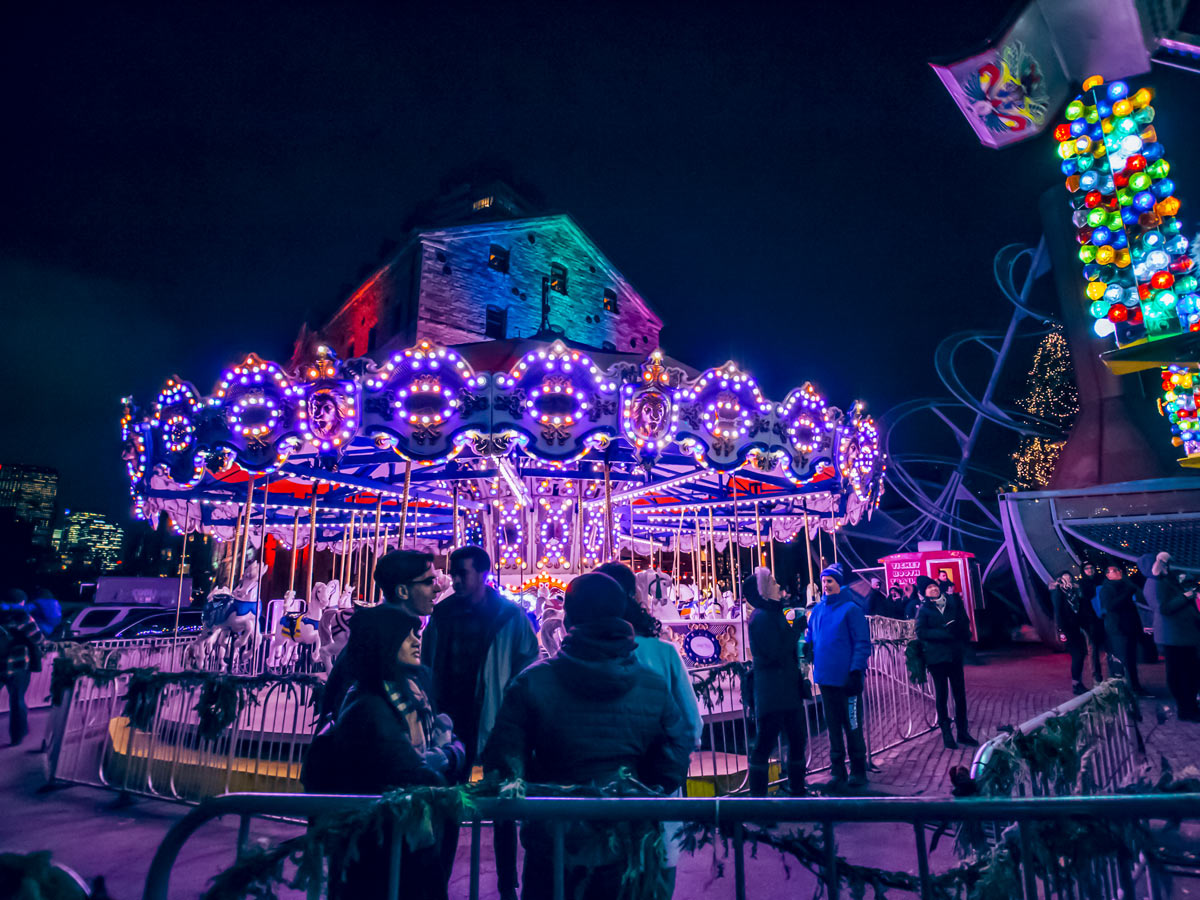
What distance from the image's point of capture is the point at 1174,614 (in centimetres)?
704

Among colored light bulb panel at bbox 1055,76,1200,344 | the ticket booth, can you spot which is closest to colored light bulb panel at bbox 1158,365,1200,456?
colored light bulb panel at bbox 1055,76,1200,344

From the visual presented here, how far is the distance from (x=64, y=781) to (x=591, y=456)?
637 cm

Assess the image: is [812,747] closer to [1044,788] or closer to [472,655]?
[1044,788]

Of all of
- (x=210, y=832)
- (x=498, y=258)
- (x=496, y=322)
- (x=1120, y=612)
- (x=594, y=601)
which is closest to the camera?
(x=594, y=601)

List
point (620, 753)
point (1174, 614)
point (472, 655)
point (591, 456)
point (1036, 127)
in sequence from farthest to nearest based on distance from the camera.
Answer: point (1036, 127) → point (591, 456) → point (1174, 614) → point (472, 655) → point (620, 753)

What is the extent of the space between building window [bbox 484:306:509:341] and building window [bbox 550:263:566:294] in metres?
2.17

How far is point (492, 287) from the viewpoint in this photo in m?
20.3

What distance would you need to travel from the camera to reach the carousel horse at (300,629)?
9.88 m

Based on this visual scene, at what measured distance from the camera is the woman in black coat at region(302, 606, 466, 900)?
2.23 m

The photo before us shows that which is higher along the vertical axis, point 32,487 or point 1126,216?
point 32,487

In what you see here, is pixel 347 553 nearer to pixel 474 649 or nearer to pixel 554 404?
pixel 554 404

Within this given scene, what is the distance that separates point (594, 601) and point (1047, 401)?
28553 millimetres

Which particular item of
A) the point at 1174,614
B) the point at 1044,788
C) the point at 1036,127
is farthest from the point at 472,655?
the point at 1036,127

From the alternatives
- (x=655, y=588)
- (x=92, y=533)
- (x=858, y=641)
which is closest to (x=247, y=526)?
(x=655, y=588)
